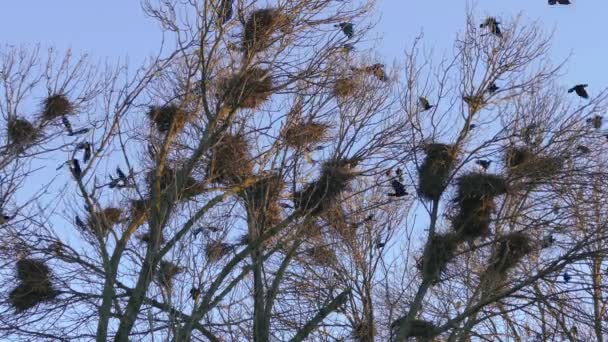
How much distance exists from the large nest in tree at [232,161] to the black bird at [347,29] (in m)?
1.58

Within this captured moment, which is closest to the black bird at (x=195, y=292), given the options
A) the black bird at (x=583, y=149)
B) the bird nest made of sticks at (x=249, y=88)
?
the bird nest made of sticks at (x=249, y=88)

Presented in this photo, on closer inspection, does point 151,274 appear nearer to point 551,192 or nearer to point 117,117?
point 117,117

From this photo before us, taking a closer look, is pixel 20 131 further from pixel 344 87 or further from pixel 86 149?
pixel 344 87

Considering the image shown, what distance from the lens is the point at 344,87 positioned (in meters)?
14.0

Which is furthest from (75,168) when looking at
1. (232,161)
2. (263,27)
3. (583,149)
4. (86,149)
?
(583,149)

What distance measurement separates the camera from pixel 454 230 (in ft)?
42.7

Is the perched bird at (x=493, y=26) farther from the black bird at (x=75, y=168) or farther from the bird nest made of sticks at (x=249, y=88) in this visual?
the black bird at (x=75, y=168)

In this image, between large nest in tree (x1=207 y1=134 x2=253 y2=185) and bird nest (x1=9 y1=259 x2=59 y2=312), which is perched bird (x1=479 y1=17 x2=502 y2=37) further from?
bird nest (x1=9 y1=259 x2=59 y2=312)

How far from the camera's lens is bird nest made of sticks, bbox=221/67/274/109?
13.4m

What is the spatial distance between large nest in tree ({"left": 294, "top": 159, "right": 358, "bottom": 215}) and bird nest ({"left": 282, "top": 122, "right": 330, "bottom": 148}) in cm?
37

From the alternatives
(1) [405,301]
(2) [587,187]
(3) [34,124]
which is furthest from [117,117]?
(2) [587,187]

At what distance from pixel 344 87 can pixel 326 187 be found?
131 cm

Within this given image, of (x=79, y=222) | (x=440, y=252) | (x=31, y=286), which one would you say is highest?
(x=79, y=222)

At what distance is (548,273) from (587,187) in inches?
56.3
